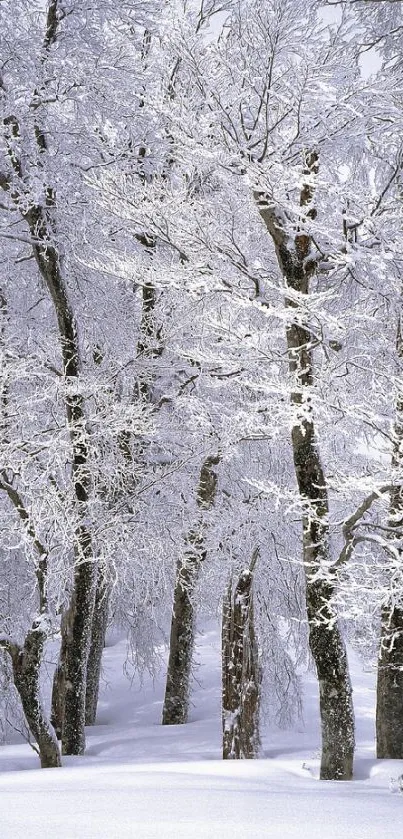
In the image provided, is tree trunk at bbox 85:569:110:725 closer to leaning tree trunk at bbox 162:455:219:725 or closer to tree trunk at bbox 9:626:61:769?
leaning tree trunk at bbox 162:455:219:725

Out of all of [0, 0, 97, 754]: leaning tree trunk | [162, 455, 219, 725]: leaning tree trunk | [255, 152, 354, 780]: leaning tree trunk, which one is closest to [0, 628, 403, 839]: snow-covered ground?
[255, 152, 354, 780]: leaning tree trunk

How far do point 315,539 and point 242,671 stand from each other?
419 centimetres

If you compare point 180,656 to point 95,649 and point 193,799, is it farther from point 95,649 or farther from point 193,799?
point 193,799

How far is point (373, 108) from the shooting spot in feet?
24.1

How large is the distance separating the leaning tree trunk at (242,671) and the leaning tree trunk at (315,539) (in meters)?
3.35

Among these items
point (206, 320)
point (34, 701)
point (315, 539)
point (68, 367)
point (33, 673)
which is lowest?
point (34, 701)

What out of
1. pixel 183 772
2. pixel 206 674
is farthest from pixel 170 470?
pixel 206 674

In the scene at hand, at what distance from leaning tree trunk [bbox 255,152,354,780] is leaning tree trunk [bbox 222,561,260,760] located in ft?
11.0

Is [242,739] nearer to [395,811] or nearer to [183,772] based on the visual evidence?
[183,772]

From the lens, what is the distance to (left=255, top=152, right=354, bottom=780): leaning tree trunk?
25.3ft

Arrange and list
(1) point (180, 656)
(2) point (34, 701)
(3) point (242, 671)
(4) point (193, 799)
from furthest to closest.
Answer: (1) point (180, 656)
(3) point (242, 671)
(2) point (34, 701)
(4) point (193, 799)

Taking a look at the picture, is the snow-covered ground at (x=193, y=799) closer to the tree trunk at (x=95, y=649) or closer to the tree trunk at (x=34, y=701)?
the tree trunk at (x=34, y=701)

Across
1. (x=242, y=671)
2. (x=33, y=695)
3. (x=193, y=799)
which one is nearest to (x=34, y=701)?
(x=33, y=695)

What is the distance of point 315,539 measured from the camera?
792cm
